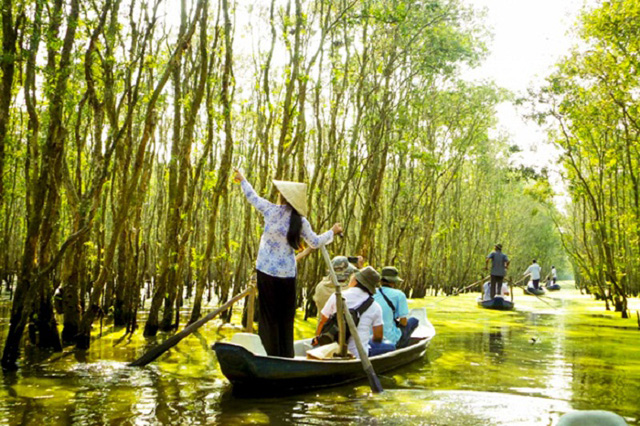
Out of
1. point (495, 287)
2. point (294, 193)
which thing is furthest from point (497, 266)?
point (294, 193)

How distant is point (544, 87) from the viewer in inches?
733

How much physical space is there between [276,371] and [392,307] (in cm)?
265

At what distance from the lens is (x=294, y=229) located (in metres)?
6.64

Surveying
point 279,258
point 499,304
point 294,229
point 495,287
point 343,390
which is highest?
point 294,229

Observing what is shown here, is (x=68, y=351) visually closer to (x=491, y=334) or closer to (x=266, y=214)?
(x=266, y=214)

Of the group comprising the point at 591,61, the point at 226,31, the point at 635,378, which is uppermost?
the point at 591,61

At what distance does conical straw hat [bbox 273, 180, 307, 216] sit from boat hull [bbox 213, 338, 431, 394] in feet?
4.79

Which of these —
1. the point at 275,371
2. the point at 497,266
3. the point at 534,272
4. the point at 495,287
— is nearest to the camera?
the point at 275,371

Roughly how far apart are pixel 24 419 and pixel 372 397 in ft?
10.6

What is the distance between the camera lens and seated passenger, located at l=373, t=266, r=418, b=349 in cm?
860

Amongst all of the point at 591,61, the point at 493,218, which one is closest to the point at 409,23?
the point at 591,61

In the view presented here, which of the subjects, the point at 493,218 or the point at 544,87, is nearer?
the point at 544,87

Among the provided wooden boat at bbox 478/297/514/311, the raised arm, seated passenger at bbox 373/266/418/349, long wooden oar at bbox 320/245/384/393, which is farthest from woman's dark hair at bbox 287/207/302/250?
wooden boat at bbox 478/297/514/311

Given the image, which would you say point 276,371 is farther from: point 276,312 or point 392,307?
point 392,307
